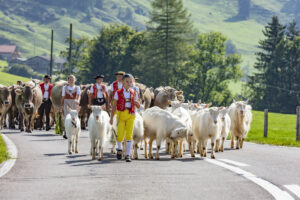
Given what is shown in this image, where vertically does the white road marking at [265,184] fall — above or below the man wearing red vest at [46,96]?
below

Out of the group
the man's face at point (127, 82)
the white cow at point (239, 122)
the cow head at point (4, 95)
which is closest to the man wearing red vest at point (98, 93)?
the white cow at point (239, 122)

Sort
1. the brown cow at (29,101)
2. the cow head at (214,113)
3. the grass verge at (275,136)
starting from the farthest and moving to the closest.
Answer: the brown cow at (29,101)
the grass verge at (275,136)
the cow head at (214,113)

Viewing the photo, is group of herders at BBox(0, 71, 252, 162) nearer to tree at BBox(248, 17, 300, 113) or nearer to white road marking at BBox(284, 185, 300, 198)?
white road marking at BBox(284, 185, 300, 198)

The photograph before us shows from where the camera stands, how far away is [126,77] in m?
14.9

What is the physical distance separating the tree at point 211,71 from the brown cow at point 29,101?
239ft

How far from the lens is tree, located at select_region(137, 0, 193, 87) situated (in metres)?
92.4

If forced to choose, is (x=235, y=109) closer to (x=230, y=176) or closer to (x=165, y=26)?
(x=230, y=176)

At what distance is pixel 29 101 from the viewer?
27531 mm

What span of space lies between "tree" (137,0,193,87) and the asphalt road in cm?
7571

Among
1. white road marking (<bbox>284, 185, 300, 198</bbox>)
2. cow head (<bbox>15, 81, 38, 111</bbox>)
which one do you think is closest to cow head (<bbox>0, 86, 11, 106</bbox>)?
cow head (<bbox>15, 81, 38, 111</bbox>)

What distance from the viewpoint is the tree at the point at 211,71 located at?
103 meters

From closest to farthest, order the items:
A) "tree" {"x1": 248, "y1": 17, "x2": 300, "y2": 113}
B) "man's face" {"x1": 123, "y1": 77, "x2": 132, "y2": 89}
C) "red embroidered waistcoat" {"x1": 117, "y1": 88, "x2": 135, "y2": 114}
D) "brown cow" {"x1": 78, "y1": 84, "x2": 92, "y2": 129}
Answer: "man's face" {"x1": 123, "y1": 77, "x2": 132, "y2": 89} → "red embroidered waistcoat" {"x1": 117, "y1": 88, "x2": 135, "y2": 114} → "brown cow" {"x1": 78, "y1": 84, "x2": 92, "y2": 129} → "tree" {"x1": 248, "y1": 17, "x2": 300, "y2": 113}

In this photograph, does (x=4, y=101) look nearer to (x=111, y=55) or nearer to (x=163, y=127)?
(x=163, y=127)

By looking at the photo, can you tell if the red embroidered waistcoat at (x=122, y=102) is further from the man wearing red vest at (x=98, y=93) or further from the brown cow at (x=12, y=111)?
the brown cow at (x=12, y=111)
